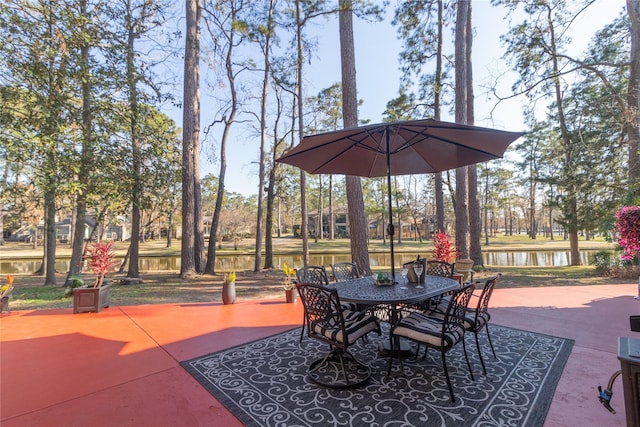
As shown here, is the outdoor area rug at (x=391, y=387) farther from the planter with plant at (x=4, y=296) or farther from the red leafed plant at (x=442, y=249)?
the planter with plant at (x=4, y=296)

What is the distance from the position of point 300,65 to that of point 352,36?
3104 millimetres

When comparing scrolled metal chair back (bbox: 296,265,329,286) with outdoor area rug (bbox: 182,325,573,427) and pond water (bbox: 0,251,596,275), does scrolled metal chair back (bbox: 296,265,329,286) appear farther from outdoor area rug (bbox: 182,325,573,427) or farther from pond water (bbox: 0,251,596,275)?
pond water (bbox: 0,251,596,275)

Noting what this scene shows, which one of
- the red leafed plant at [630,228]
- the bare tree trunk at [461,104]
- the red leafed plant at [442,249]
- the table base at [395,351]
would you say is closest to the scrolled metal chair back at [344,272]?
the table base at [395,351]

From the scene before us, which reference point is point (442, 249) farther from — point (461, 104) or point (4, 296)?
point (4, 296)

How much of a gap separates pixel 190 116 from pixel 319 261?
10.1 metres

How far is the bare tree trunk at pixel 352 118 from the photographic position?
19.3 ft

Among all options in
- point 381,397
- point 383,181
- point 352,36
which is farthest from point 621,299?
point 383,181

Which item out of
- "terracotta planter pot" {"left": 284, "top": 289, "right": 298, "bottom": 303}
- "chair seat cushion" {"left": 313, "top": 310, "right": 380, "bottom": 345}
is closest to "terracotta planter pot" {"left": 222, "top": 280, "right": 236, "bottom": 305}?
"terracotta planter pot" {"left": 284, "top": 289, "right": 298, "bottom": 303}

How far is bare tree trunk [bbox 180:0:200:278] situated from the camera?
811 centimetres

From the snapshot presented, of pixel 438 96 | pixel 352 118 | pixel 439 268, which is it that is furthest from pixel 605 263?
pixel 352 118

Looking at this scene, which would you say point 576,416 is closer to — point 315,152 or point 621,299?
point 315,152

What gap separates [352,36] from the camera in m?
5.93

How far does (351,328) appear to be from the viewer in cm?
244

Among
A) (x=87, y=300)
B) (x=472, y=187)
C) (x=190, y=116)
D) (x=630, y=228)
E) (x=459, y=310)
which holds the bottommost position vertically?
(x=87, y=300)
